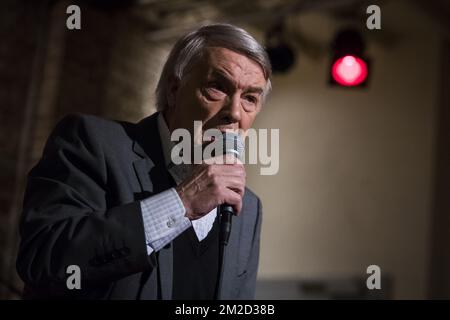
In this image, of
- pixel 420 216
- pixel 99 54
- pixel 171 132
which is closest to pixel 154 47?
pixel 99 54

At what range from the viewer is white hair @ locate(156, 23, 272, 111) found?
1289 millimetres

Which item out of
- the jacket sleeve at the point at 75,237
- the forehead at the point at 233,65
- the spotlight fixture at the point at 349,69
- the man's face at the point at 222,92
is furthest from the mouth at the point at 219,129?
the spotlight fixture at the point at 349,69

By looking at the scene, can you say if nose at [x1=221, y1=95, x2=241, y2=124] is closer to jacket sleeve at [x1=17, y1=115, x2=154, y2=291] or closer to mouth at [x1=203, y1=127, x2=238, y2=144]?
mouth at [x1=203, y1=127, x2=238, y2=144]

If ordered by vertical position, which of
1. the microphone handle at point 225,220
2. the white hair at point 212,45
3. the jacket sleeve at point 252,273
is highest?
the white hair at point 212,45

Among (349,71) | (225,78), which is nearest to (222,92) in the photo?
(225,78)

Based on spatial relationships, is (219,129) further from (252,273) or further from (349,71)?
(349,71)

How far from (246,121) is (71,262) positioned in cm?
45

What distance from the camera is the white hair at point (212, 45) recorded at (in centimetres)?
129

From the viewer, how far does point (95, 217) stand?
107 cm

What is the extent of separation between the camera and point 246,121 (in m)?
1.25

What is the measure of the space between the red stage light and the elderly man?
1470 millimetres

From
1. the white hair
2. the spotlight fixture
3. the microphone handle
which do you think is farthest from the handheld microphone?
the spotlight fixture

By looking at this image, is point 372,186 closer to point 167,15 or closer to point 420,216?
point 420,216

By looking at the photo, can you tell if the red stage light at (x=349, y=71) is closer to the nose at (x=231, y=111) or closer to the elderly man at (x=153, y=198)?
the elderly man at (x=153, y=198)
